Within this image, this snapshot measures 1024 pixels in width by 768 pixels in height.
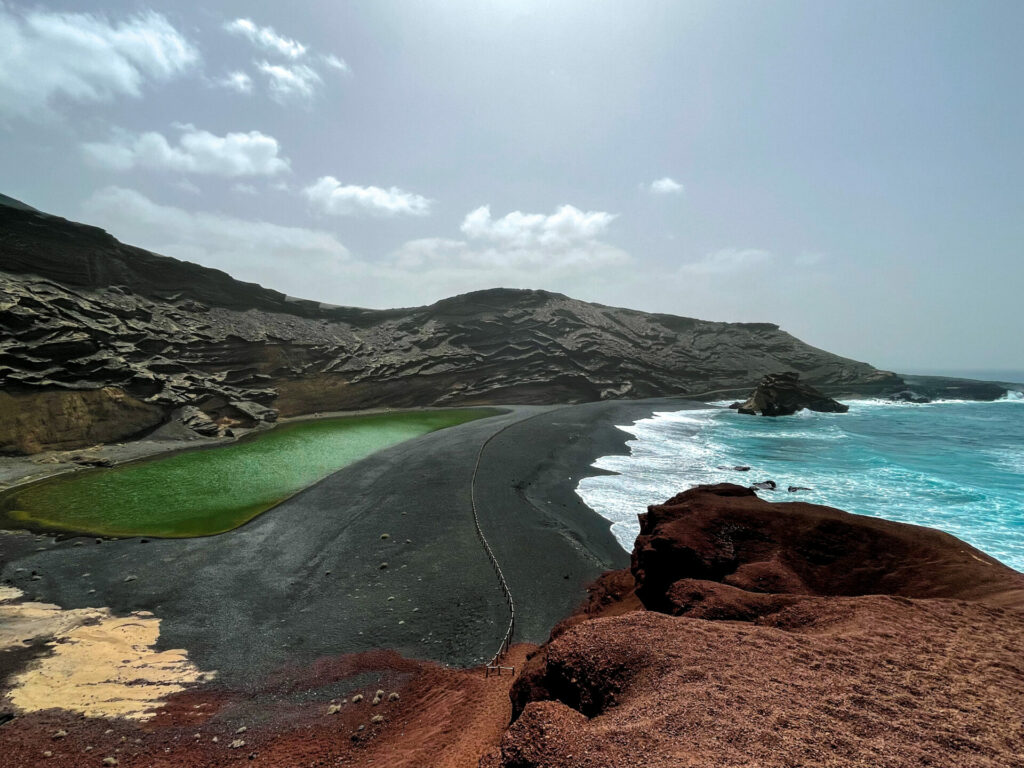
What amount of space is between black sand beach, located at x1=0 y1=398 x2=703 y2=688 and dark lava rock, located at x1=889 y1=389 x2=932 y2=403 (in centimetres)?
8371

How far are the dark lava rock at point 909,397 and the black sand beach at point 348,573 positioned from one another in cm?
8371

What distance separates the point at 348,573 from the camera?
47.2 feet

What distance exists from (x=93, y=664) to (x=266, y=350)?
4944 centimetres

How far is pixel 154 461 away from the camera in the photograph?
2889cm

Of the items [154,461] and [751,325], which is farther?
[751,325]

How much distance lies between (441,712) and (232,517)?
16.1 meters

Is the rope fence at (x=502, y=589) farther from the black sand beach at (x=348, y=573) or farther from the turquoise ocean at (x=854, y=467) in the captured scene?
the turquoise ocean at (x=854, y=467)

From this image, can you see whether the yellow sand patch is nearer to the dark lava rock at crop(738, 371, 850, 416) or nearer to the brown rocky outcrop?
the brown rocky outcrop

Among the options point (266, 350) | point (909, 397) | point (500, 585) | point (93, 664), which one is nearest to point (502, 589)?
point (500, 585)

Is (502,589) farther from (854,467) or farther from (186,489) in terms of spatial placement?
(854,467)

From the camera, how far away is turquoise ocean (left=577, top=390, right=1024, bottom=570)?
19.6 metres

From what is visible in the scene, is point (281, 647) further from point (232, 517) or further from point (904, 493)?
point (904, 493)

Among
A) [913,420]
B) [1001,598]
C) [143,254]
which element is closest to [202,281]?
[143,254]

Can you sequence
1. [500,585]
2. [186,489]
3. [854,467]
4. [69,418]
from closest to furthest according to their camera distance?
1. [500,585]
2. [186,489]
3. [854,467]
4. [69,418]
